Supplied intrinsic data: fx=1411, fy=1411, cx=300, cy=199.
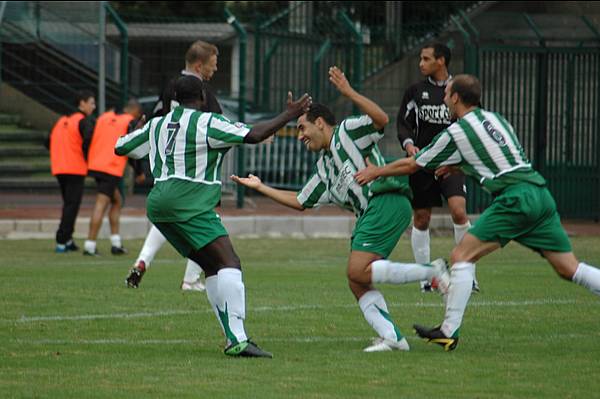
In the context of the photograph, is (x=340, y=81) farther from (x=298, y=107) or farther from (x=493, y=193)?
(x=493, y=193)

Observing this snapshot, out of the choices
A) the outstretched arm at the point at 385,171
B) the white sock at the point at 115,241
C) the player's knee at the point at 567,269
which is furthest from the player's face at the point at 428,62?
the white sock at the point at 115,241

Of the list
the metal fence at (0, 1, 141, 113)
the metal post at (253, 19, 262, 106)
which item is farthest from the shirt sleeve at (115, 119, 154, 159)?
the metal post at (253, 19, 262, 106)

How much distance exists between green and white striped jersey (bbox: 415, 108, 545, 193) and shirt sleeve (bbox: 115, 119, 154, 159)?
1949mm

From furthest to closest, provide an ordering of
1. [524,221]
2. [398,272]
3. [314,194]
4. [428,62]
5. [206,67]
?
[428,62] < [206,67] < [314,194] < [398,272] < [524,221]

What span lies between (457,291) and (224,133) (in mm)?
1859

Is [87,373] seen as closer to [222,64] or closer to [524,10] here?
[222,64]

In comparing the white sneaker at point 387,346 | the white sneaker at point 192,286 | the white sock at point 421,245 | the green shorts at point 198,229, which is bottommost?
the white sneaker at point 192,286

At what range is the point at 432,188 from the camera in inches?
530

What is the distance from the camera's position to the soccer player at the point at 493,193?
916 centimetres

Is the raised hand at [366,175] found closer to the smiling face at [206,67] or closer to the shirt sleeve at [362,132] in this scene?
the shirt sleeve at [362,132]

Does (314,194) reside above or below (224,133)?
below

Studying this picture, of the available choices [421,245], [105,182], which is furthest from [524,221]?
[105,182]

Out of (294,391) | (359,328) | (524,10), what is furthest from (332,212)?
(294,391)

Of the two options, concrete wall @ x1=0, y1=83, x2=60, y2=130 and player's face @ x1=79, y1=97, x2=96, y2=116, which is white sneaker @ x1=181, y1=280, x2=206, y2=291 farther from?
concrete wall @ x1=0, y1=83, x2=60, y2=130
